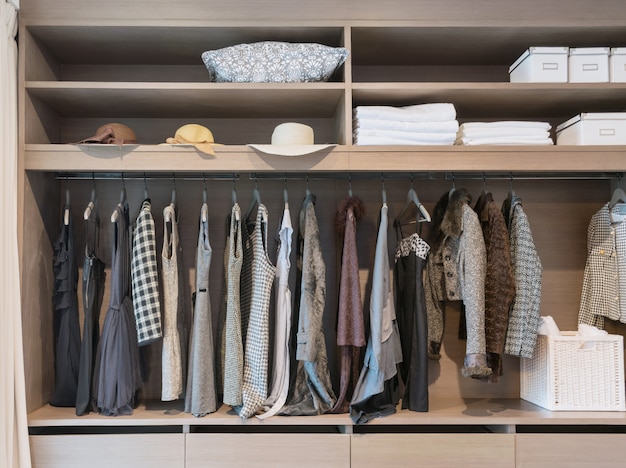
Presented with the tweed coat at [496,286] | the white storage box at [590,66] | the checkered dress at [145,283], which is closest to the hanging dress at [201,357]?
the checkered dress at [145,283]

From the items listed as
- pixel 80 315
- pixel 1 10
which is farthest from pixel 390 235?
pixel 1 10

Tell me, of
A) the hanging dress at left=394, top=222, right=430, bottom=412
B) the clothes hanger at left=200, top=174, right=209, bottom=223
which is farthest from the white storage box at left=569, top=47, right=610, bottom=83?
the clothes hanger at left=200, top=174, right=209, bottom=223

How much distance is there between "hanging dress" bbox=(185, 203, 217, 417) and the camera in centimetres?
239

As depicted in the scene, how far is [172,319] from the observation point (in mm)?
2465

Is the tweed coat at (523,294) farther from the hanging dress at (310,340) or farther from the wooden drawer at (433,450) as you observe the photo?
the hanging dress at (310,340)

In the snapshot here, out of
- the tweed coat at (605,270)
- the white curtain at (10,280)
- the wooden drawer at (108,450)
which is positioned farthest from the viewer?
the tweed coat at (605,270)

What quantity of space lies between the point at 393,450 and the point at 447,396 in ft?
1.77

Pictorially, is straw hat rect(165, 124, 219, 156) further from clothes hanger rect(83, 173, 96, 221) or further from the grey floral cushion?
clothes hanger rect(83, 173, 96, 221)

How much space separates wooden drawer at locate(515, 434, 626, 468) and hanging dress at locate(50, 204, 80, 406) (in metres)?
1.86

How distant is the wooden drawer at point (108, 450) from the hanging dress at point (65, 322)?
0.71ft

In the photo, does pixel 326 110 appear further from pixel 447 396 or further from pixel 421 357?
pixel 447 396

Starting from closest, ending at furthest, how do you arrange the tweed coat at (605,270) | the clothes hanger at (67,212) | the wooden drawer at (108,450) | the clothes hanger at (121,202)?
1. the wooden drawer at (108,450)
2. the clothes hanger at (121,202)
3. the clothes hanger at (67,212)
4. the tweed coat at (605,270)

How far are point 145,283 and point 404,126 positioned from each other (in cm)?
121

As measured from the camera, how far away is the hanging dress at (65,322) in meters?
2.52
